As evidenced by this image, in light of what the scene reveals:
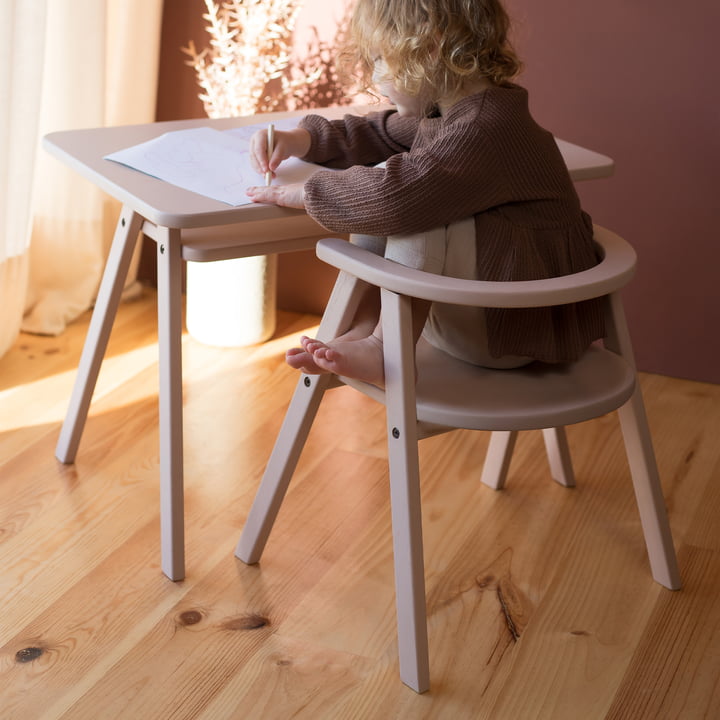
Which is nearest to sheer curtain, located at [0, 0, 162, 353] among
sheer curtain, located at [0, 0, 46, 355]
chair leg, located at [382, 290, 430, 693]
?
sheer curtain, located at [0, 0, 46, 355]

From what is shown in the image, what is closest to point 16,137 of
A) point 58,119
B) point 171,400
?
point 58,119

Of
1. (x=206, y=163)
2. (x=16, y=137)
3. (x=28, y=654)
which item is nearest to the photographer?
(x=28, y=654)

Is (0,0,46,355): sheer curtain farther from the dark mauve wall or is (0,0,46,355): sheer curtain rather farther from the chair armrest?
the chair armrest

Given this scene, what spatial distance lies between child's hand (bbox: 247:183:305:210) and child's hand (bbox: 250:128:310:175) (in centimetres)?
11

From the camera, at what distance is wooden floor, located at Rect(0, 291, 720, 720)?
1.39m

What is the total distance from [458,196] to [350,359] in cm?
24

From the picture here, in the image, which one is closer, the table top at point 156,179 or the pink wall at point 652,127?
the table top at point 156,179

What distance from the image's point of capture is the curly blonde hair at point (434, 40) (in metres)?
1.36

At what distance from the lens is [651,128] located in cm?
220

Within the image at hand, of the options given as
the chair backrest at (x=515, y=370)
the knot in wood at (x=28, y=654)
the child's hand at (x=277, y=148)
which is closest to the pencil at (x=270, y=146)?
the child's hand at (x=277, y=148)

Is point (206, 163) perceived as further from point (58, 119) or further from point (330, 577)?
point (58, 119)

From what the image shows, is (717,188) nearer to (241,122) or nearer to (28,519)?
(241,122)

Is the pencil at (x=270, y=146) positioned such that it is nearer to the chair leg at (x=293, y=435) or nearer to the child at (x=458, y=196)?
the child at (x=458, y=196)

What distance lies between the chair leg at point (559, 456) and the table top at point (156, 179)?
18.6 inches
